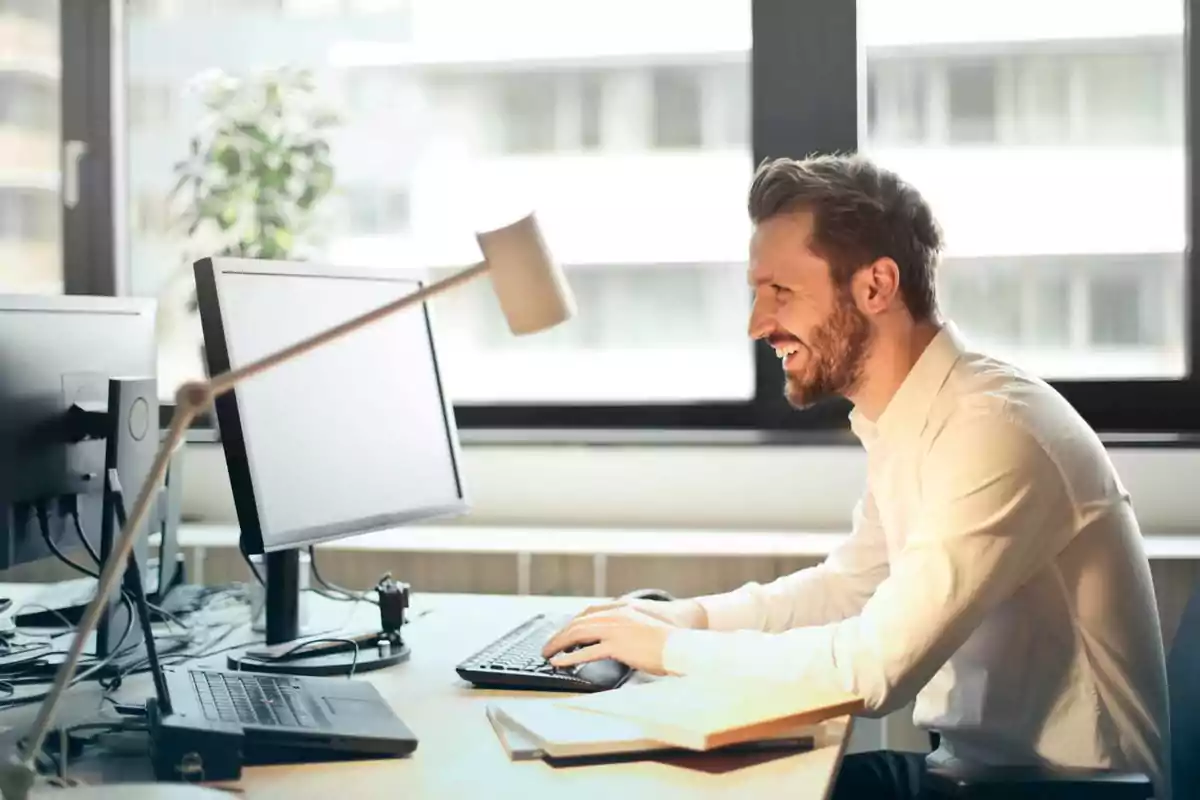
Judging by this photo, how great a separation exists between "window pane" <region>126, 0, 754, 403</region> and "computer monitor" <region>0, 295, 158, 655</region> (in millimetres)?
1022

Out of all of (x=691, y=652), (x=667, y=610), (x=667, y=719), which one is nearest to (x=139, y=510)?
(x=667, y=719)

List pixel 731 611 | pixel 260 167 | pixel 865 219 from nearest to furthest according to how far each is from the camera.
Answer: pixel 865 219
pixel 731 611
pixel 260 167

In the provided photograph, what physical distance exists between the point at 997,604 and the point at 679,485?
122 centimetres

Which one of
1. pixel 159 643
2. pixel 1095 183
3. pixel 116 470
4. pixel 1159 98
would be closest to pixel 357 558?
pixel 159 643

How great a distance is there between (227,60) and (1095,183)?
1935 mm

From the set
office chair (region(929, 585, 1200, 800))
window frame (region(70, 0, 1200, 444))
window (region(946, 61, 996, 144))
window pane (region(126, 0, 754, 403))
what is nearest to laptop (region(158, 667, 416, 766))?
office chair (region(929, 585, 1200, 800))

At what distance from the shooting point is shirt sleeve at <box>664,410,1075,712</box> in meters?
1.40

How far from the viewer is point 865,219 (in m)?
1.69

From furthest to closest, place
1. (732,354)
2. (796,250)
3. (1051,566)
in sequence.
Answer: (732,354) → (796,250) → (1051,566)

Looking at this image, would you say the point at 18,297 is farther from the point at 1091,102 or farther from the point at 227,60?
the point at 1091,102

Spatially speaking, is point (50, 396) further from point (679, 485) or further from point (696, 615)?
point (679, 485)

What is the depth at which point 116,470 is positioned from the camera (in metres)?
1.58

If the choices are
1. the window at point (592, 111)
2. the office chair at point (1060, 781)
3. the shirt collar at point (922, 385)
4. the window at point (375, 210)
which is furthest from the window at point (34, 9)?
the office chair at point (1060, 781)

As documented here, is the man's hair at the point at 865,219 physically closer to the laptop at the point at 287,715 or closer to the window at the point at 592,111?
the laptop at the point at 287,715
